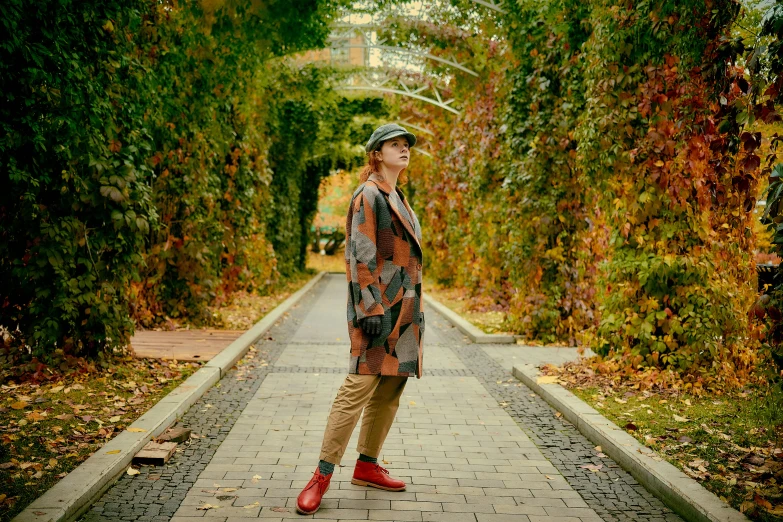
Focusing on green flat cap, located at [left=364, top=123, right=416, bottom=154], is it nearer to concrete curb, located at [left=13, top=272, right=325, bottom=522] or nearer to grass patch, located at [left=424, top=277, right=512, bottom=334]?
concrete curb, located at [left=13, top=272, right=325, bottom=522]

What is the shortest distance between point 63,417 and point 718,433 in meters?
4.85

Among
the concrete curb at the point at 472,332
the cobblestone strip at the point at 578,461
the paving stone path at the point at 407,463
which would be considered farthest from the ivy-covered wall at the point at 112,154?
the concrete curb at the point at 472,332

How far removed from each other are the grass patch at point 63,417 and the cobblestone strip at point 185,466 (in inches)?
13.3

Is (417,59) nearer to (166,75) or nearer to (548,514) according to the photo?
(166,75)

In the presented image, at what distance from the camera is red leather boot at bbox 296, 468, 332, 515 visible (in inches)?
156

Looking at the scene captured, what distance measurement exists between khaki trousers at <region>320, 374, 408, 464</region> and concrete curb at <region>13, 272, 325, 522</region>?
1295 millimetres

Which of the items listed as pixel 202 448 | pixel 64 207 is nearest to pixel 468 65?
pixel 64 207

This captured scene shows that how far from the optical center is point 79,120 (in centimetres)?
628

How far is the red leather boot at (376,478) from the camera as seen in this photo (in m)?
4.39

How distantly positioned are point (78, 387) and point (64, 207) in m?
1.69

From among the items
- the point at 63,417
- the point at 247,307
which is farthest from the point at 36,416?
the point at 247,307

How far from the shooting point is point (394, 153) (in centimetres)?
427

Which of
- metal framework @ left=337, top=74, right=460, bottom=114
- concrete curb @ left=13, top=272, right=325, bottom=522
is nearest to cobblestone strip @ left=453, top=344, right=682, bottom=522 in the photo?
concrete curb @ left=13, top=272, right=325, bottom=522

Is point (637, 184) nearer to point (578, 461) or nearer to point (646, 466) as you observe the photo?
point (578, 461)
